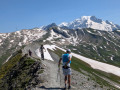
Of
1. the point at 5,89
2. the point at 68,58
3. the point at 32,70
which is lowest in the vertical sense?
the point at 5,89

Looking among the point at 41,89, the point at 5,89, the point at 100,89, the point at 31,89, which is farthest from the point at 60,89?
the point at 5,89

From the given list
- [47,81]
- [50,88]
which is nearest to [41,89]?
[50,88]

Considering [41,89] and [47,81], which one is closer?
[41,89]

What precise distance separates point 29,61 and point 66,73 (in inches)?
712

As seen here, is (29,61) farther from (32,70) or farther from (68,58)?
(68,58)

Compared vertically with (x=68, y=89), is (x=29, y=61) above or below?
above

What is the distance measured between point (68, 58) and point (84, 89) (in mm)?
6660

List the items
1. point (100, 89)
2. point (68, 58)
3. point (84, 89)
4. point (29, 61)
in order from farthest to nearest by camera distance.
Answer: point (29, 61) → point (100, 89) → point (84, 89) → point (68, 58)

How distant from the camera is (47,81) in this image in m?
21.0

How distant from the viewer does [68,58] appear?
1667 centimetres

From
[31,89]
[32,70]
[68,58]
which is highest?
[68,58]

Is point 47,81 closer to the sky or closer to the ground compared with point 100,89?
closer to the sky

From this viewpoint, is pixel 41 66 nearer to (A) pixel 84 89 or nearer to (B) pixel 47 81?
(B) pixel 47 81

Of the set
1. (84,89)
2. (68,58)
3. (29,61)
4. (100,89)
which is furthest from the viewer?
(29,61)
